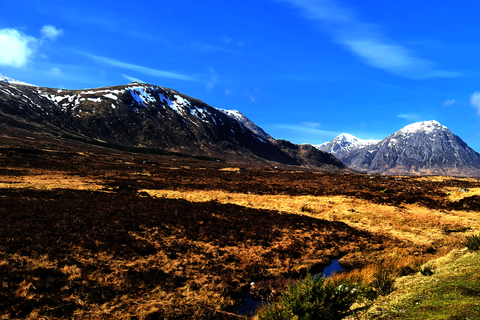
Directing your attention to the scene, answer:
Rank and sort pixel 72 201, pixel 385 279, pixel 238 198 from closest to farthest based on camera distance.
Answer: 1. pixel 385 279
2. pixel 72 201
3. pixel 238 198

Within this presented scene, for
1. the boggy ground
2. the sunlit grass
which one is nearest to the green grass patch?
the boggy ground

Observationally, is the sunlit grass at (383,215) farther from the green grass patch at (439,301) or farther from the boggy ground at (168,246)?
the green grass patch at (439,301)

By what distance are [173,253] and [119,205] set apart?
12551mm

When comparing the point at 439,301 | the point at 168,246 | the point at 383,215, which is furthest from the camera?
the point at 383,215

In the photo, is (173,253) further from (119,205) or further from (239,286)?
(119,205)

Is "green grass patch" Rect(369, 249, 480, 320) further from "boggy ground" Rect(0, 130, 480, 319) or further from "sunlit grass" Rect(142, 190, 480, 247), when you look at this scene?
"sunlit grass" Rect(142, 190, 480, 247)

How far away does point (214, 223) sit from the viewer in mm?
21297

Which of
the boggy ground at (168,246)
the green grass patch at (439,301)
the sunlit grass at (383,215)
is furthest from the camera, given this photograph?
the sunlit grass at (383,215)

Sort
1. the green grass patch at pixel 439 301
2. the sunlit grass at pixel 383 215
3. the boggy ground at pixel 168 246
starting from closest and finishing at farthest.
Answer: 1. the green grass patch at pixel 439 301
2. the boggy ground at pixel 168 246
3. the sunlit grass at pixel 383 215

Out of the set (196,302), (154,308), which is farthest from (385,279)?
(154,308)

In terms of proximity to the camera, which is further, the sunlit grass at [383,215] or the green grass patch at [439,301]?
the sunlit grass at [383,215]

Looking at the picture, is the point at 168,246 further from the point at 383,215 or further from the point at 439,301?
the point at 383,215

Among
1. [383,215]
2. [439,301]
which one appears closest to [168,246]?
[439,301]

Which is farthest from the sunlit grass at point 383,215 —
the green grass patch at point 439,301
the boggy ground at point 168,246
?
the green grass patch at point 439,301
